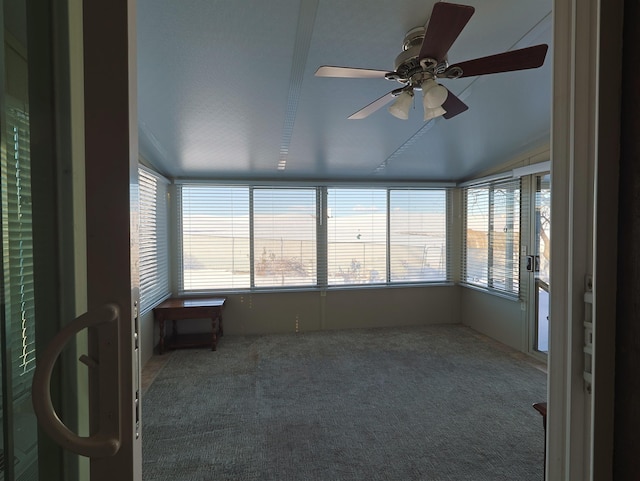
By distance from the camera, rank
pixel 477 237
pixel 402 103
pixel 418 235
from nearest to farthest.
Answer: pixel 402 103
pixel 477 237
pixel 418 235

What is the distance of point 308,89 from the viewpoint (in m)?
2.36

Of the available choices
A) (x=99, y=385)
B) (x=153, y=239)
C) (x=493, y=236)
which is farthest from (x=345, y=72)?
(x=493, y=236)

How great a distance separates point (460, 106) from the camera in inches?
78.2

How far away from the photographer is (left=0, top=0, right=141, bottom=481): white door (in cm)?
53

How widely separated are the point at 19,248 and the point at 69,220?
0.27 feet

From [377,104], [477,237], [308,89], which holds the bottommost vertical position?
[477,237]

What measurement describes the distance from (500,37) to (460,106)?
17.3 inches

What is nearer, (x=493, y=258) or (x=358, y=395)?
(x=358, y=395)

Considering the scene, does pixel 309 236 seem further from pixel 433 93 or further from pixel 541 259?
pixel 433 93

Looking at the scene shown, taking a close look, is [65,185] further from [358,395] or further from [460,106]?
[358,395]

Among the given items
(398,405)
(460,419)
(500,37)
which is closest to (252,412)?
(398,405)

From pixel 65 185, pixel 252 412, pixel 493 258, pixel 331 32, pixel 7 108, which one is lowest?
pixel 252 412

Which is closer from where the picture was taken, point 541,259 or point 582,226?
point 582,226

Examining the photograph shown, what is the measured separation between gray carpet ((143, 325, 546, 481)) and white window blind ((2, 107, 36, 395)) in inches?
70.4
